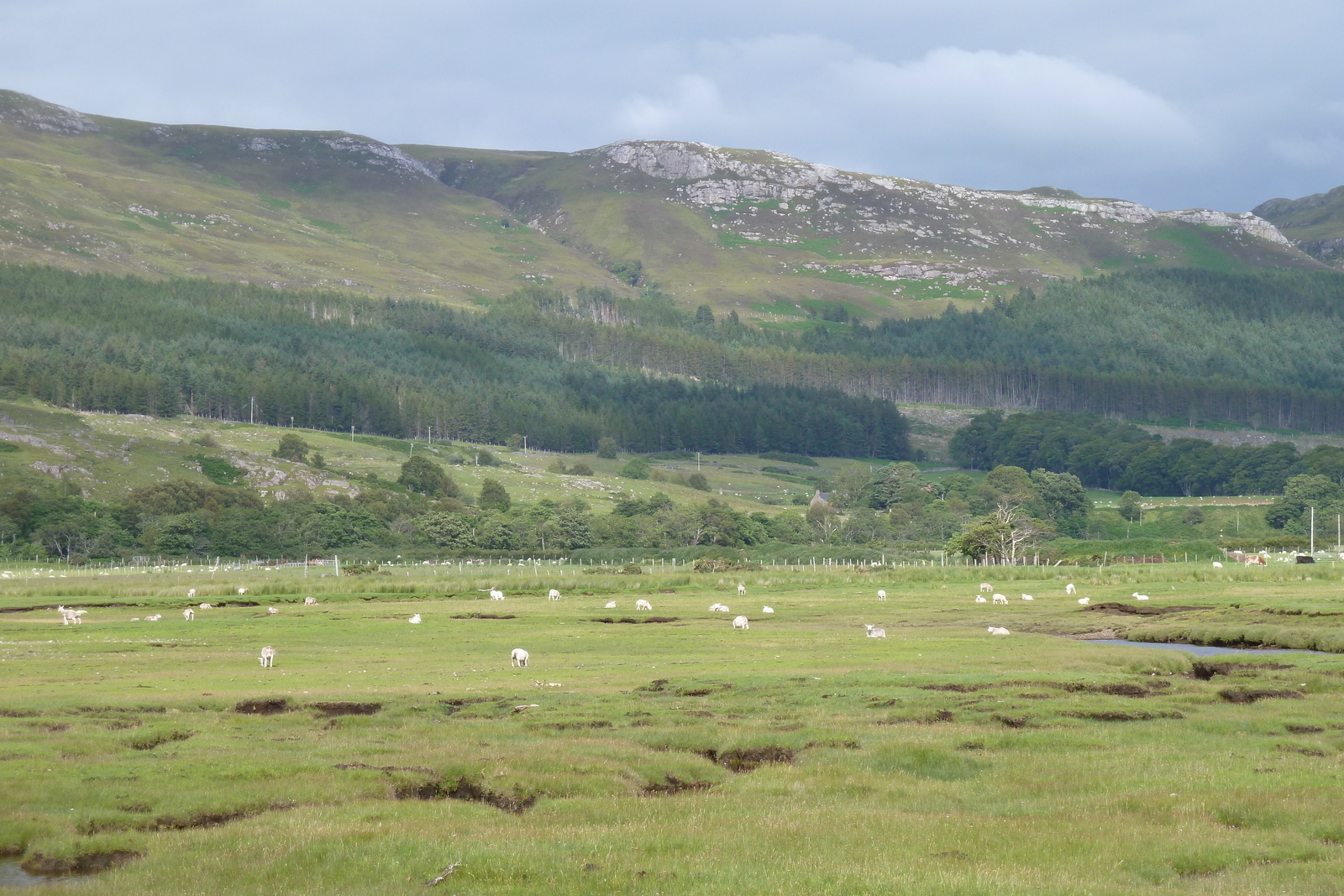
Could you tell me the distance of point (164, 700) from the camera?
121 feet

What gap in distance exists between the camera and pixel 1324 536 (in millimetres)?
164625

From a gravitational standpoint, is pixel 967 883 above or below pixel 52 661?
above

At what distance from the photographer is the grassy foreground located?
65.1ft

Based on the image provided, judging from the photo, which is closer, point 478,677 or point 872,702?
point 872,702

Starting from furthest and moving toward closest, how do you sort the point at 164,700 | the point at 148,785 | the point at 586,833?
the point at 164,700 → the point at 148,785 → the point at 586,833

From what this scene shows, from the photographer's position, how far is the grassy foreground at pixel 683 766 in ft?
65.1

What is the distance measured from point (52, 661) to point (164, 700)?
15530 millimetres

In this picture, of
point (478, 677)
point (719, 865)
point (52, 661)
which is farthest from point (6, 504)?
point (719, 865)

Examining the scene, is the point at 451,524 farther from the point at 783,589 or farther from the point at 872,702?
the point at 872,702

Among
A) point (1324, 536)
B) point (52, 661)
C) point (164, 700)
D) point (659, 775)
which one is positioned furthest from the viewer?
point (1324, 536)

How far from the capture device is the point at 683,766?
28516mm

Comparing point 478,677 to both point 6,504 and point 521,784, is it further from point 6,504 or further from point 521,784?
point 6,504

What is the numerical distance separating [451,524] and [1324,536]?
407 feet

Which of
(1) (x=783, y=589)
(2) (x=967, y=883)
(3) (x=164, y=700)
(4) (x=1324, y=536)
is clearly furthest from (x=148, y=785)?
(4) (x=1324, y=536)
